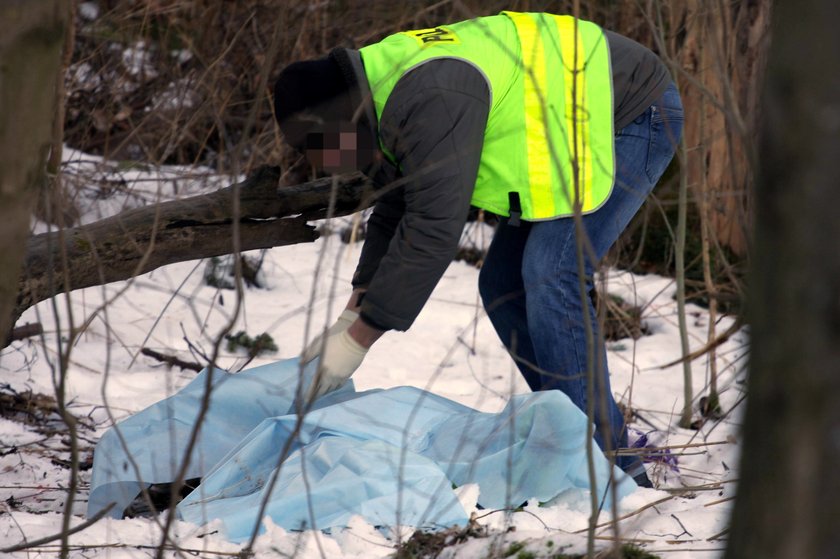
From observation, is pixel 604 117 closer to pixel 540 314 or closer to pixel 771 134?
pixel 540 314

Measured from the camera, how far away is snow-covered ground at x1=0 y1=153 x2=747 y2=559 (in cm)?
216

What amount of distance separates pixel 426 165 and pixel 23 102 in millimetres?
1213

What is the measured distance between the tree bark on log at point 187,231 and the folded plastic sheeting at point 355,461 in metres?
0.46

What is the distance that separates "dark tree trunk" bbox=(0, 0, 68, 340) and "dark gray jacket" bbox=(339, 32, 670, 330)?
1053mm

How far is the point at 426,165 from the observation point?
2.41 metres

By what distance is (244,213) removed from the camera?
2.91 m

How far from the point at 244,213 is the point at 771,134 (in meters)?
2.20

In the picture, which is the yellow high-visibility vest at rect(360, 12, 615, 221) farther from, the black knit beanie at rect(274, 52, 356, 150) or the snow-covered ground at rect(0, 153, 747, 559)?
the snow-covered ground at rect(0, 153, 747, 559)

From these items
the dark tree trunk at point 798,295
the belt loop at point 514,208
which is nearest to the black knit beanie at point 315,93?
the belt loop at point 514,208

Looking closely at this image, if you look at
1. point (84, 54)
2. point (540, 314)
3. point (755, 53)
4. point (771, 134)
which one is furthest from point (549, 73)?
point (84, 54)

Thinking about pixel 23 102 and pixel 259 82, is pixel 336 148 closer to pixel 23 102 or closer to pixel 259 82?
pixel 259 82

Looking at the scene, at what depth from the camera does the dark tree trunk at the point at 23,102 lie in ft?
4.34

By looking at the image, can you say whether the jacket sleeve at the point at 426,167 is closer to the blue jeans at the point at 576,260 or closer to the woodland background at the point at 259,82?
the blue jeans at the point at 576,260

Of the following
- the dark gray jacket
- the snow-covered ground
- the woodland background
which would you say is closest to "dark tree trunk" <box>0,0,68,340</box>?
the snow-covered ground
